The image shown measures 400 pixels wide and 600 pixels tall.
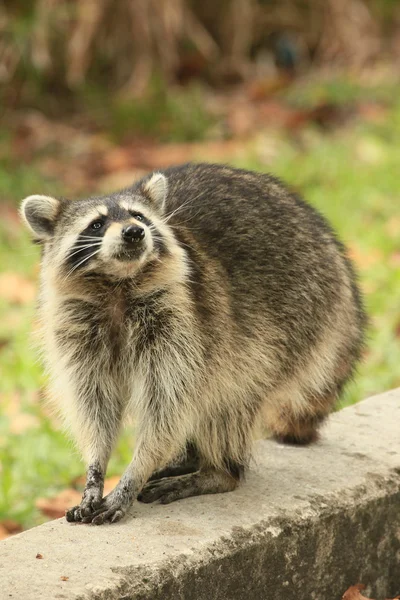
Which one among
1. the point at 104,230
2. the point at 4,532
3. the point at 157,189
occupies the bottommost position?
the point at 4,532

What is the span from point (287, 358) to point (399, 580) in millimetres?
821

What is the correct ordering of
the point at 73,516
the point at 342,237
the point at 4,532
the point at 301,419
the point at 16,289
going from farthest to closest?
1. the point at 342,237
2. the point at 16,289
3. the point at 4,532
4. the point at 301,419
5. the point at 73,516

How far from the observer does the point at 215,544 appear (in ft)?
9.26

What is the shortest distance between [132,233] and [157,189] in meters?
0.47

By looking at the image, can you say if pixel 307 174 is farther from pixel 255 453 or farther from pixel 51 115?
pixel 255 453

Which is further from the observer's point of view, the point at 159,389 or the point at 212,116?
the point at 212,116

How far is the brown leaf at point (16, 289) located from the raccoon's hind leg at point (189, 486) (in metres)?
3.12

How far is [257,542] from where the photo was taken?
2904 millimetres

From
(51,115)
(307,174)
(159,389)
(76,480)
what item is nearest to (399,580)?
(159,389)

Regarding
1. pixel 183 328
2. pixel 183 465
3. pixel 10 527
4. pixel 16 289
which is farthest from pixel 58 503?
pixel 16 289

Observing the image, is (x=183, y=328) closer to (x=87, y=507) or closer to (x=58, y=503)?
(x=87, y=507)

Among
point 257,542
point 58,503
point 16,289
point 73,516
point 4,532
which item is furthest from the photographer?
point 16,289

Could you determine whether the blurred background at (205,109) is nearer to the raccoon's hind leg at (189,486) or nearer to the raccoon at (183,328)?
the raccoon at (183,328)

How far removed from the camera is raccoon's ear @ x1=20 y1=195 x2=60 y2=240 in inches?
136
